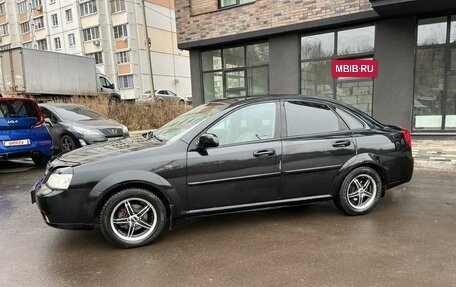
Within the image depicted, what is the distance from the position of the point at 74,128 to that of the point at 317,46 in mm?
7735

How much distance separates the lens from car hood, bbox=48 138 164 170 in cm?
394

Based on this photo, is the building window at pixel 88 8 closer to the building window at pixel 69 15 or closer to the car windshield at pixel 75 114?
the building window at pixel 69 15

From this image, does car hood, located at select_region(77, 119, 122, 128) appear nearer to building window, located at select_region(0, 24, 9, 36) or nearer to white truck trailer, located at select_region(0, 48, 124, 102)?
white truck trailer, located at select_region(0, 48, 124, 102)

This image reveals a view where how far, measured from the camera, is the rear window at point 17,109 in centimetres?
807

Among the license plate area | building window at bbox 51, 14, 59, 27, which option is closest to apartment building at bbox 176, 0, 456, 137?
the license plate area

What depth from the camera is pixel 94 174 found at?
3754 mm

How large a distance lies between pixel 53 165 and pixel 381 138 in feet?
13.2

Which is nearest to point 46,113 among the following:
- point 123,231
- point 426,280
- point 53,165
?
point 53,165

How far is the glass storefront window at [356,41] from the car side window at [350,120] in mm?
7118

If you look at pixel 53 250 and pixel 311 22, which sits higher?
pixel 311 22

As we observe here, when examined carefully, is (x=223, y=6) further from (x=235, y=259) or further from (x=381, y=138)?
(x=235, y=259)

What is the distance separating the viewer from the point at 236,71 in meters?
13.8

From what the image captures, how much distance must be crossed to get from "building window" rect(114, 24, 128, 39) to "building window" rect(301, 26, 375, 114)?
33.2 metres

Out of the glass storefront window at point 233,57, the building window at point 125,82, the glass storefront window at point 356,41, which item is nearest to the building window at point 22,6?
the building window at point 125,82
